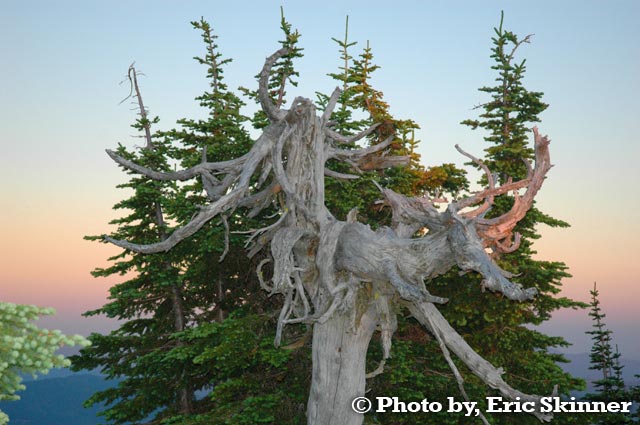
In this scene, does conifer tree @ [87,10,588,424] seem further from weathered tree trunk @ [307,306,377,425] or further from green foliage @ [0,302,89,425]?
green foliage @ [0,302,89,425]

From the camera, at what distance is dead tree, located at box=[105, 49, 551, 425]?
1140 centimetres

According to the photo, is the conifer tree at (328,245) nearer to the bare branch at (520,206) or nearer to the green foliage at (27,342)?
the bare branch at (520,206)

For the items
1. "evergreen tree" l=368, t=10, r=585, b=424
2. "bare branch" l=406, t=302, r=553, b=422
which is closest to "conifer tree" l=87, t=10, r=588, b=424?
"bare branch" l=406, t=302, r=553, b=422

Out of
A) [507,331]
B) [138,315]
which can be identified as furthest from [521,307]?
[138,315]

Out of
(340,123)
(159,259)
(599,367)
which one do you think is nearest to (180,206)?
(159,259)

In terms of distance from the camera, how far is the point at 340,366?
40.2 ft

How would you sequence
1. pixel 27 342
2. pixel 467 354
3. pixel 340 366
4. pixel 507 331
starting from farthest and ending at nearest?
pixel 507 331 → pixel 340 366 → pixel 467 354 → pixel 27 342

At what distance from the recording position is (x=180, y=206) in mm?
16562

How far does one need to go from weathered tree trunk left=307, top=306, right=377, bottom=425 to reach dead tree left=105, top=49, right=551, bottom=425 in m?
0.02

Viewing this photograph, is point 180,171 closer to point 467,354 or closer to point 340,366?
point 340,366

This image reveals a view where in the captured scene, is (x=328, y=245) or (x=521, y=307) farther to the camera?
(x=521, y=307)

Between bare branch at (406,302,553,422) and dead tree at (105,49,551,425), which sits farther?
dead tree at (105,49,551,425)

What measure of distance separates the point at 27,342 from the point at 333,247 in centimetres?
610

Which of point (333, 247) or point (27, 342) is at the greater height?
point (333, 247)
